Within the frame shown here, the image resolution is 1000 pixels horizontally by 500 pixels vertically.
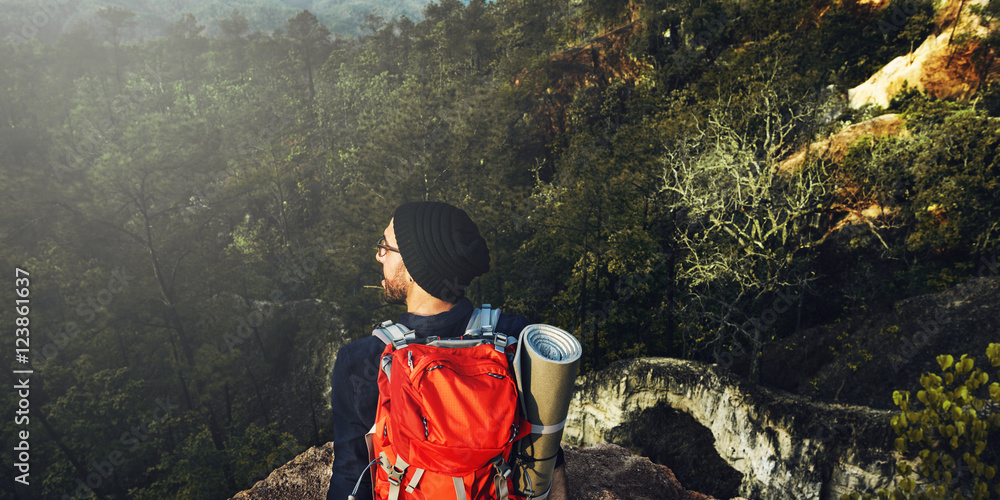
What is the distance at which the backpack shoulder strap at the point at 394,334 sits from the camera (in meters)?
1.76

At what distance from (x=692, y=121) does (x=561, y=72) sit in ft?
47.0

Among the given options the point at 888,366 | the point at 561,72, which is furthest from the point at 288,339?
the point at 888,366

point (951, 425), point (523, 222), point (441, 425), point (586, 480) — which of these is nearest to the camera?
point (441, 425)

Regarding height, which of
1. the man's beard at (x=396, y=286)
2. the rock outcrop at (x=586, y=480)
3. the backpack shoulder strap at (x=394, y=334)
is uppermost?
the man's beard at (x=396, y=286)

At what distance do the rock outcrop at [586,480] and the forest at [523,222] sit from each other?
7447 mm

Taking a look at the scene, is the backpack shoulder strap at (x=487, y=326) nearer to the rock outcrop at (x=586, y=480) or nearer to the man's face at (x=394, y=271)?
the man's face at (x=394, y=271)

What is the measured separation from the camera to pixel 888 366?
1373cm

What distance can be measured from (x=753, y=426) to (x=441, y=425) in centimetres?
941

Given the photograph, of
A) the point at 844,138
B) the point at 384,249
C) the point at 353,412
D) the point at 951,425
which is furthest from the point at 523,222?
the point at 353,412

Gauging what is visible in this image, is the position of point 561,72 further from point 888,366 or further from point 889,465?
point 889,465

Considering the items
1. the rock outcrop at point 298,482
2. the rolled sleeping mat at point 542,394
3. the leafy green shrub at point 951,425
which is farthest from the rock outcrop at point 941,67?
the rock outcrop at point 298,482

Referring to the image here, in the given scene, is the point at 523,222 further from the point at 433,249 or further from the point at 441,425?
the point at 441,425

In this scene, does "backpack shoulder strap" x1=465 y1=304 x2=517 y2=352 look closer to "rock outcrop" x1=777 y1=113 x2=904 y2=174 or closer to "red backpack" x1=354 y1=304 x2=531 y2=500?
"red backpack" x1=354 y1=304 x2=531 y2=500

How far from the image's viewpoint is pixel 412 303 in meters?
2.01
